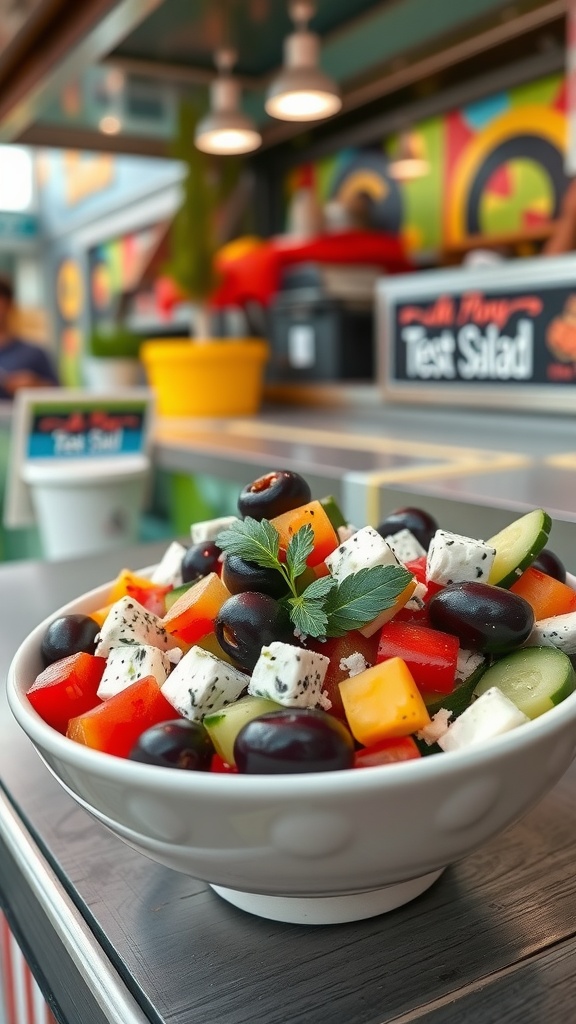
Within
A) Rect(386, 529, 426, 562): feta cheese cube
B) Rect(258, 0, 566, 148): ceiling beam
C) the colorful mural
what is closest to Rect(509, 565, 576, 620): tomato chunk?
Rect(386, 529, 426, 562): feta cheese cube

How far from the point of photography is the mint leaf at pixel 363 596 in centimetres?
49

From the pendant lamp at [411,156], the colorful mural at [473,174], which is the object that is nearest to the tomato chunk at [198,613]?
the colorful mural at [473,174]

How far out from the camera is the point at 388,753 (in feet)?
1.47

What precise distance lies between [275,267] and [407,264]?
473 millimetres

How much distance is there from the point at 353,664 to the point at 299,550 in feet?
0.25

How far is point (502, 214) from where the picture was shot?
10.8 feet

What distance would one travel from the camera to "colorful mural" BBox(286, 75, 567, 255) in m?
3.05

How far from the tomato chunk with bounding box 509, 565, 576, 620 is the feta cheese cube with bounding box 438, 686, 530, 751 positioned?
13 centimetres

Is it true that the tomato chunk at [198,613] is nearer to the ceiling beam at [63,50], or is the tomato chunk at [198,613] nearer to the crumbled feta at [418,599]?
the crumbled feta at [418,599]

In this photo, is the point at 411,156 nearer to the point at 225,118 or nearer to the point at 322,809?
the point at 225,118

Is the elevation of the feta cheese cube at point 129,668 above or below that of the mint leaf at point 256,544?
below

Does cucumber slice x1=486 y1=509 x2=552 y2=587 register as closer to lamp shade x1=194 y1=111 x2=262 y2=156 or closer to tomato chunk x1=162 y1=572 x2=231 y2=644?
tomato chunk x1=162 y1=572 x2=231 y2=644

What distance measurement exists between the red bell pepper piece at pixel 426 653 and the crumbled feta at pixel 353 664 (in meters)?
0.01

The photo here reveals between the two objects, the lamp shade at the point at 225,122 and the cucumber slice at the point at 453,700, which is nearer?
the cucumber slice at the point at 453,700
